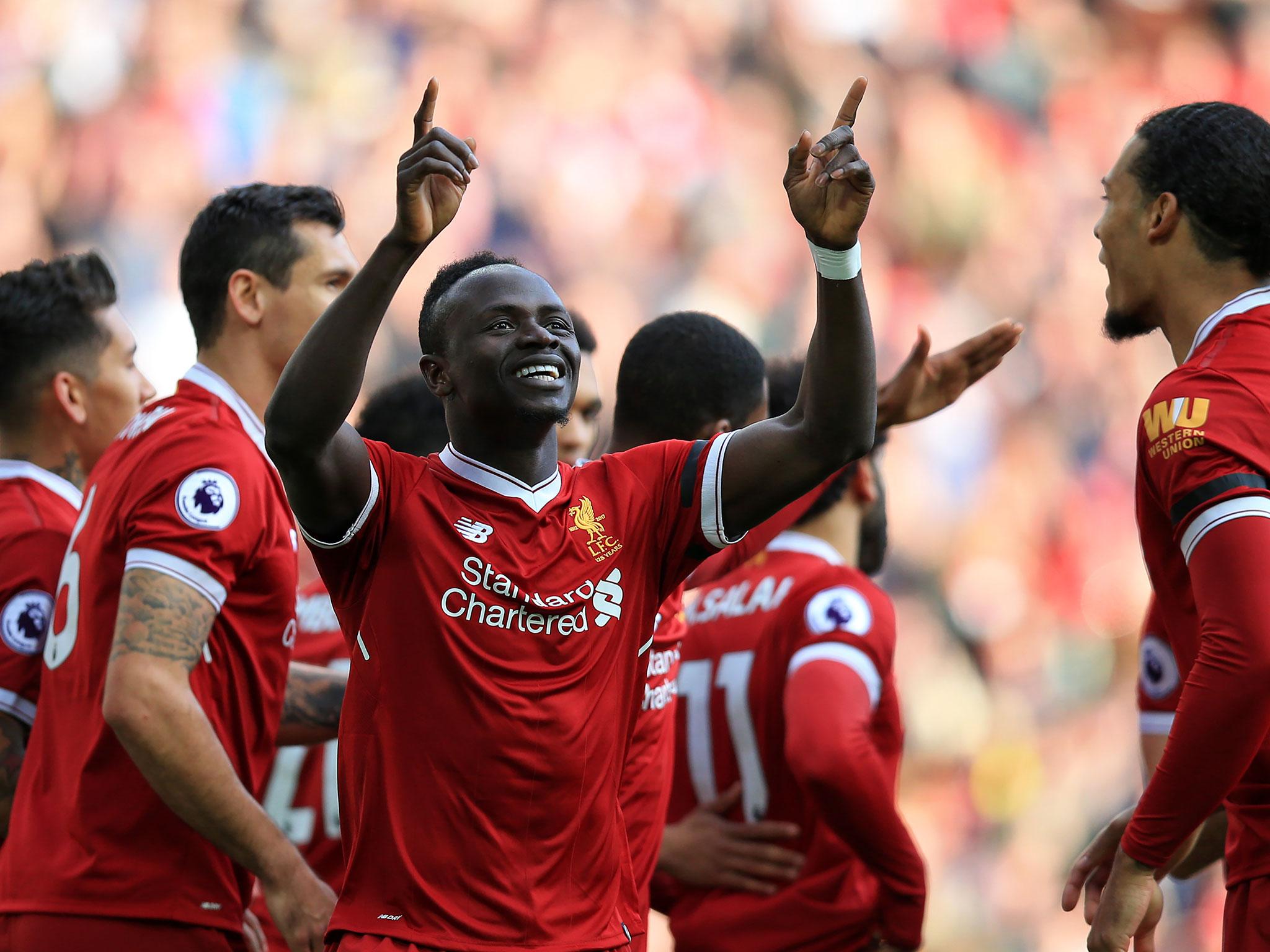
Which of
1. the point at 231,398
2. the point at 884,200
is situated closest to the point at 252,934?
the point at 231,398

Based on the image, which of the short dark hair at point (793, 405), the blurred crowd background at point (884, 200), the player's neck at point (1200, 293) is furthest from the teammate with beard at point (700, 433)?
the blurred crowd background at point (884, 200)

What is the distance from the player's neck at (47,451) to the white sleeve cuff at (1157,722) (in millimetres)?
2493

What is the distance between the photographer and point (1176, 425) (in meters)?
2.46

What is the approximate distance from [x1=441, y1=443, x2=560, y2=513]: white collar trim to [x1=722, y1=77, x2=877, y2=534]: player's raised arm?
323 millimetres

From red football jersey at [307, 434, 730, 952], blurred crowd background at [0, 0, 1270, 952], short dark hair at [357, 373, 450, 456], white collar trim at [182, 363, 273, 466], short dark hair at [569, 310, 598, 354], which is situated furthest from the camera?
blurred crowd background at [0, 0, 1270, 952]

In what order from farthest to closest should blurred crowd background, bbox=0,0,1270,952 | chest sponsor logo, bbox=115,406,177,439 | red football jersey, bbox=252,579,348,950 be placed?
blurred crowd background, bbox=0,0,1270,952
red football jersey, bbox=252,579,348,950
chest sponsor logo, bbox=115,406,177,439

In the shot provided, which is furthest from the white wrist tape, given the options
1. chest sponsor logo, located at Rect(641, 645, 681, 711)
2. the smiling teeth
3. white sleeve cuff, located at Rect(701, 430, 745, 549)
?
chest sponsor logo, located at Rect(641, 645, 681, 711)

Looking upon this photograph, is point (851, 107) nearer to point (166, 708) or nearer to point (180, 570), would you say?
point (180, 570)

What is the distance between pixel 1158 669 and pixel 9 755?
95.8 inches

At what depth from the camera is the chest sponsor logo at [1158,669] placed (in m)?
3.09

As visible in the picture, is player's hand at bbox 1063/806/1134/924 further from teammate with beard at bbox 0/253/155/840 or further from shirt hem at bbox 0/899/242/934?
teammate with beard at bbox 0/253/155/840

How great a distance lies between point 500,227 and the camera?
8.48 meters

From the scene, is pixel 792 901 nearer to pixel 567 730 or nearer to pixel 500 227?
pixel 567 730

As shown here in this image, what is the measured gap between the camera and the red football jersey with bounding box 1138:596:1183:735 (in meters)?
3.08
